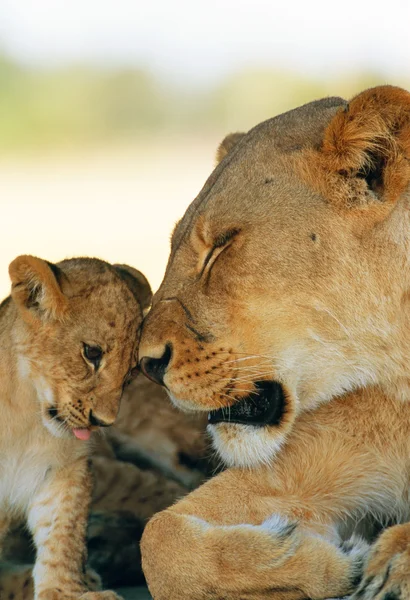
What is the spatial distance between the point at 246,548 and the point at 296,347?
0.54m

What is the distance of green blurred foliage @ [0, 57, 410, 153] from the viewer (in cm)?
1611

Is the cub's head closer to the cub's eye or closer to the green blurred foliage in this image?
the cub's eye

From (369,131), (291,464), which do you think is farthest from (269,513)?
Result: (369,131)

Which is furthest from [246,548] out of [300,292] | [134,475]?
[134,475]

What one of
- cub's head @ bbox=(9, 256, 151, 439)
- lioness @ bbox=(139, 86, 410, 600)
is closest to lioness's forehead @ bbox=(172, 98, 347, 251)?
lioness @ bbox=(139, 86, 410, 600)

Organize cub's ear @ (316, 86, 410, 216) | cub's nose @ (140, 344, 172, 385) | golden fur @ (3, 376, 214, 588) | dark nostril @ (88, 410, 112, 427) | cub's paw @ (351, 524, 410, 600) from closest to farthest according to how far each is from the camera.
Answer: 1. cub's paw @ (351, 524, 410, 600)
2. cub's ear @ (316, 86, 410, 216)
3. cub's nose @ (140, 344, 172, 385)
4. dark nostril @ (88, 410, 112, 427)
5. golden fur @ (3, 376, 214, 588)

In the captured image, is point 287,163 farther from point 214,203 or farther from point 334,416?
point 334,416

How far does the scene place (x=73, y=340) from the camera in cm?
357

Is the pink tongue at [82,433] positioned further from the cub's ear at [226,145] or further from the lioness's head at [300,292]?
the cub's ear at [226,145]

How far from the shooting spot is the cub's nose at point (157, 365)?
319cm

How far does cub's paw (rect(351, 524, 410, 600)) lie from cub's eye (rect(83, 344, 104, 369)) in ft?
3.33

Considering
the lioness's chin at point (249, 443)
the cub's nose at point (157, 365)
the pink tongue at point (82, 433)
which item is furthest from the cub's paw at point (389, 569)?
the pink tongue at point (82, 433)

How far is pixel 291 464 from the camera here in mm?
3252

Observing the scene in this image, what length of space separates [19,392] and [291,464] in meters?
0.92
